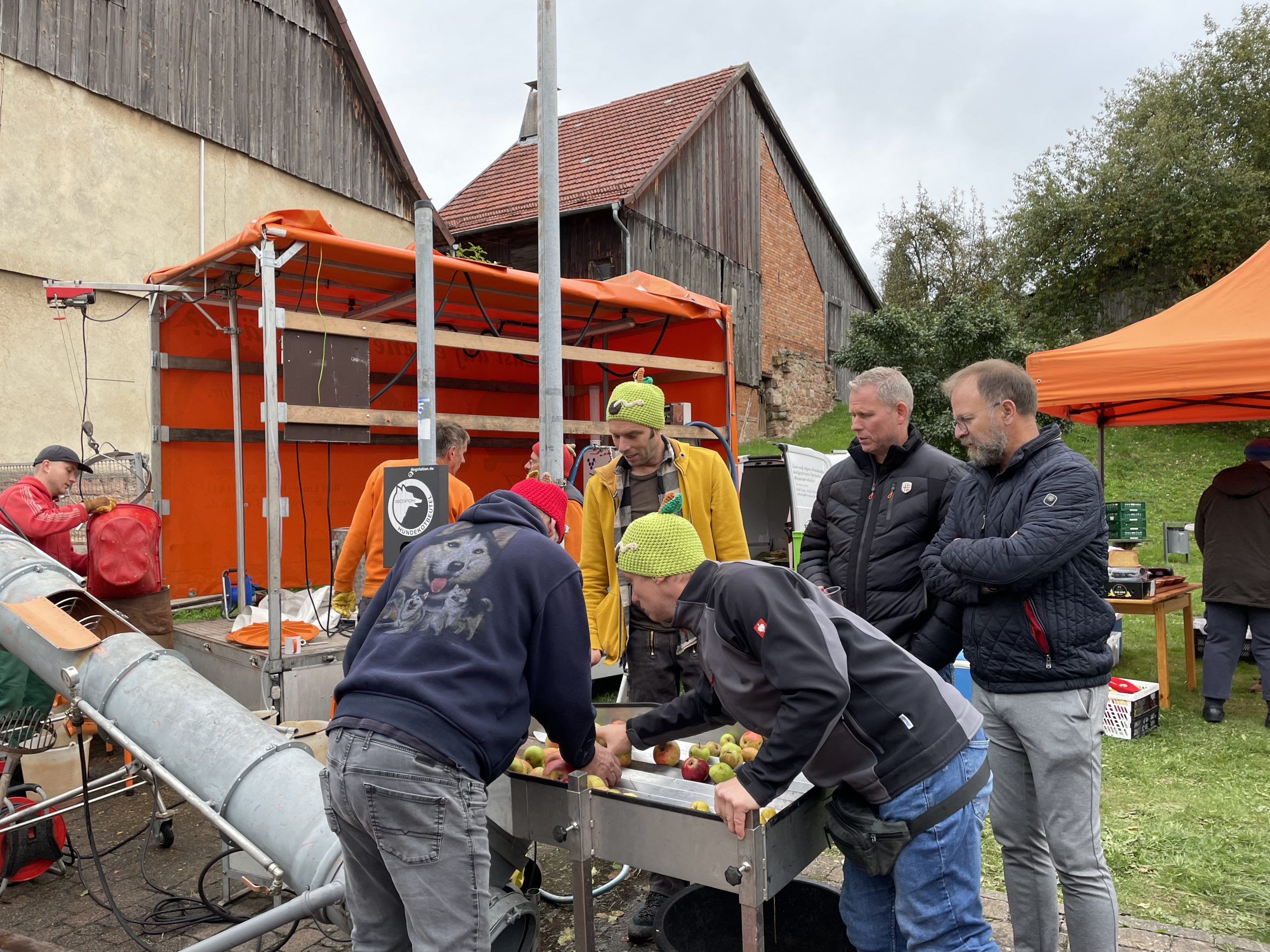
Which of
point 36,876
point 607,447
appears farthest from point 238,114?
point 36,876

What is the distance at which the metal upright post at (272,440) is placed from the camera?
4.84 m

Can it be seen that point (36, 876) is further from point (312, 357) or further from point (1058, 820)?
point (1058, 820)

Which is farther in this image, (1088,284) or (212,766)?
(1088,284)

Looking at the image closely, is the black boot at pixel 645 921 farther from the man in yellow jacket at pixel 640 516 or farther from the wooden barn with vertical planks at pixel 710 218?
the wooden barn with vertical planks at pixel 710 218

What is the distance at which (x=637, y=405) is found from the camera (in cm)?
346

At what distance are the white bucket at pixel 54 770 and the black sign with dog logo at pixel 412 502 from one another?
231cm

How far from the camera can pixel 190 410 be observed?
6.97 metres

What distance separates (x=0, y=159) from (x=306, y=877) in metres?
9.85

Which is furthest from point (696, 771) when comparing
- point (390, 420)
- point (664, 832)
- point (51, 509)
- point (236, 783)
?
point (51, 509)

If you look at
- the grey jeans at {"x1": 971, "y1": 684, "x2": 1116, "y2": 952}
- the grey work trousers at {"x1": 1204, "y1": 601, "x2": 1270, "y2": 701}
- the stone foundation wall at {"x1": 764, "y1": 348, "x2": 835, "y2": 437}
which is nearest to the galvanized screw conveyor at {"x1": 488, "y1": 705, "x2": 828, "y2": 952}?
the grey jeans at {"x1": 971, "y1": 684, "x2": 1116, "y2": 952}

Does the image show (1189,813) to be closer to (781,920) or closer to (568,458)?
(781,920)

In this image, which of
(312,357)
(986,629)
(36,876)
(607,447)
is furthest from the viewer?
(607,447)

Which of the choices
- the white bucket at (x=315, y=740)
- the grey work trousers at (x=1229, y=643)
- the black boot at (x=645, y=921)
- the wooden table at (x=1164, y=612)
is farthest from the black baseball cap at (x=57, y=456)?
the grey work trousers at (x=1229, y=643)

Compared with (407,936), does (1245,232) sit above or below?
above
